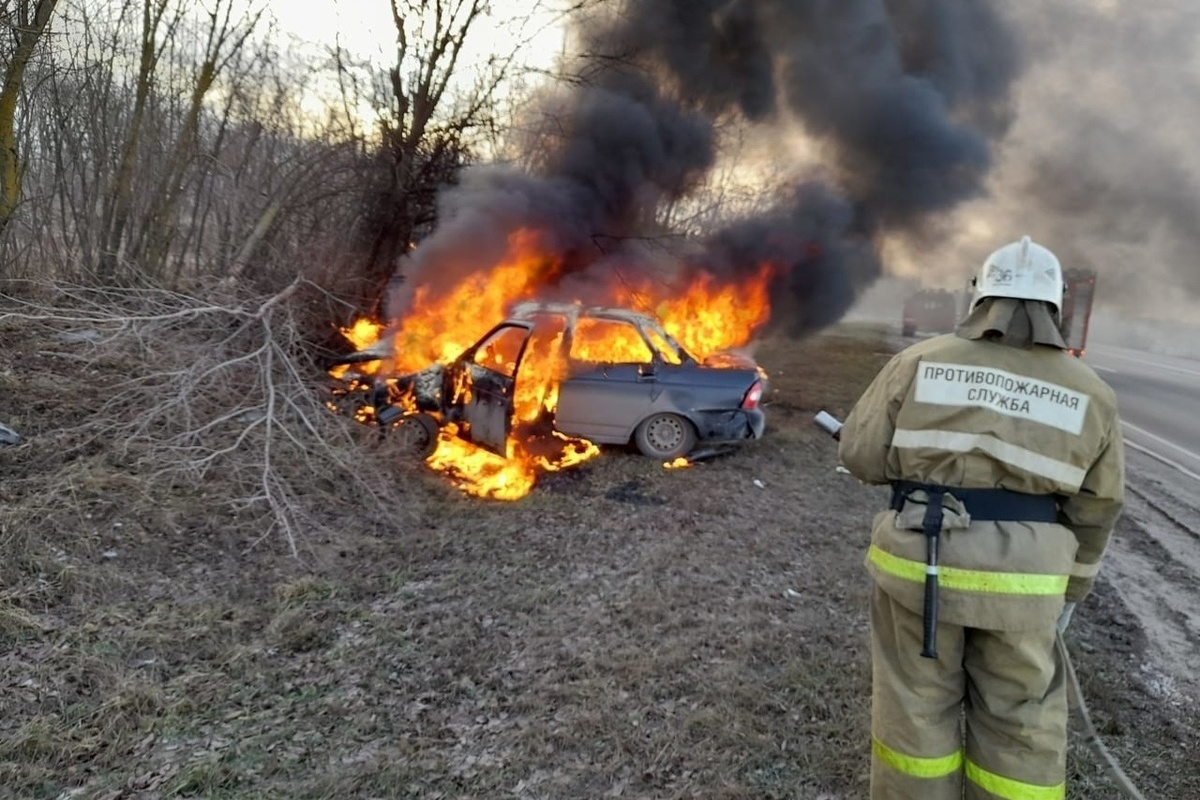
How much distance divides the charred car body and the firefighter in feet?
16.0

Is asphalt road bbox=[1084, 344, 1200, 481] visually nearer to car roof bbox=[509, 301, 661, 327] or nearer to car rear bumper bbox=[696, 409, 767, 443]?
car rear bumper bbox=[696, 409, 767, 443]

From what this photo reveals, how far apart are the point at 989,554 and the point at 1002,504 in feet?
0.57

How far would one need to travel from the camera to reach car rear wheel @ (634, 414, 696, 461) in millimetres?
7402

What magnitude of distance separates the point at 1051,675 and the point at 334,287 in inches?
344

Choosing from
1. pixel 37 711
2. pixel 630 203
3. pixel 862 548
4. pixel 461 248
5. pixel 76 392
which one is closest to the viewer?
pixel 37 711

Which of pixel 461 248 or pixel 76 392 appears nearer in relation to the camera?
pixel 76 392

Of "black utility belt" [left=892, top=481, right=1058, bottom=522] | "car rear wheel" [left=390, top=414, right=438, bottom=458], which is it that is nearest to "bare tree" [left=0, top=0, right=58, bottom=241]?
"car rear wheel" [left=390, top=414, right=438, bottom=458]

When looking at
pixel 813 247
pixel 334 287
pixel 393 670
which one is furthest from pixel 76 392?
pixel 813 247

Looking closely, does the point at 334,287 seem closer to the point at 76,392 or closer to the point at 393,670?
the point at 76,392

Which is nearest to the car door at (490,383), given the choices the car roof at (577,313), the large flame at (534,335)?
the large flame at (534,335)

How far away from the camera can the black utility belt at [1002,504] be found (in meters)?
2.24

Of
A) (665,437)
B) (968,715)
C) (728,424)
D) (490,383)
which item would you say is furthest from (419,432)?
(968,715)

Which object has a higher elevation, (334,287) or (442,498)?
(334,287)

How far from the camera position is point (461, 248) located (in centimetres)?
886
